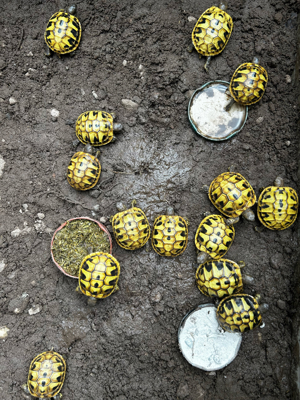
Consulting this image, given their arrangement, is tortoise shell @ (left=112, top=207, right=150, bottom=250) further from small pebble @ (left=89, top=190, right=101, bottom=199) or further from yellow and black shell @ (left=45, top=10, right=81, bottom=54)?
yellow and black shell @ (left=45, top=10, right=81, bottom=54)

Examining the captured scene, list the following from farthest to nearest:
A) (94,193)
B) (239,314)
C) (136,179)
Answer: (136,179) → (94,193) → (239,314)

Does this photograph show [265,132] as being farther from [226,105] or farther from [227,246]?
[227,246]

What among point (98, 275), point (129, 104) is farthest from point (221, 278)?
point (129, 104)

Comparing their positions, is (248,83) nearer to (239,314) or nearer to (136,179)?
(136,179)

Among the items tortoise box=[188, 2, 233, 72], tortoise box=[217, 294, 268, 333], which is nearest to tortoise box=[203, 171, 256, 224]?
tortoise box=[217, 294, 268, 333]

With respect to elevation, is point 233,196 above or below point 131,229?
above
